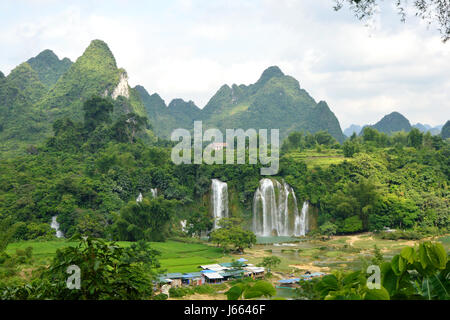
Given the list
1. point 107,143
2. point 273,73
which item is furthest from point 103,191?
point 273,73

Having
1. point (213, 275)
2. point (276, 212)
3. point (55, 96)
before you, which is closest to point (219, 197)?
point (276, 212)

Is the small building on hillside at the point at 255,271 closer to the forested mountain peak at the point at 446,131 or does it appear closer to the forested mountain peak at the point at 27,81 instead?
the forested mountain peak at the point at 27,81

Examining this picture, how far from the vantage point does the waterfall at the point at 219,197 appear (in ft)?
71.0

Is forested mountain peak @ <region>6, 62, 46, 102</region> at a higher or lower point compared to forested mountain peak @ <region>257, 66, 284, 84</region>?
lower

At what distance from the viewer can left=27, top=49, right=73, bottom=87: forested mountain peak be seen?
5750 cm

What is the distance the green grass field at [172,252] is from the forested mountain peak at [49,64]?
4846 centimetres

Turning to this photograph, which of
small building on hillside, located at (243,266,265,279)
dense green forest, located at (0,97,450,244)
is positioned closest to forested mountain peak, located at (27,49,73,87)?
dense green forest, located at (0,97,450,244)

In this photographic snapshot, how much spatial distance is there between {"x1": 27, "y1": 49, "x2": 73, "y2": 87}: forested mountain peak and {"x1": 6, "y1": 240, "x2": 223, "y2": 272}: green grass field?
159ft

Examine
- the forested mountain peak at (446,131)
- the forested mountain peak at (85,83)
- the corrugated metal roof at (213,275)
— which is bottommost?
the corrugated metal roof at (213,275)

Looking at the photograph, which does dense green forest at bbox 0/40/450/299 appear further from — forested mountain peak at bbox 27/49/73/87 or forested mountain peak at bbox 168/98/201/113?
forested mountain peak at bbox 168/98/201/113

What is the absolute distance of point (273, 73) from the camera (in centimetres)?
7256

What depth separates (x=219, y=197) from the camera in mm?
21922

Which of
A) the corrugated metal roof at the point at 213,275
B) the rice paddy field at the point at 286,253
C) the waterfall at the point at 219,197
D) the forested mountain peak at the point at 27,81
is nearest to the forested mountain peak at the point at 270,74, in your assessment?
the forested mountain peak at the point at 27,81
